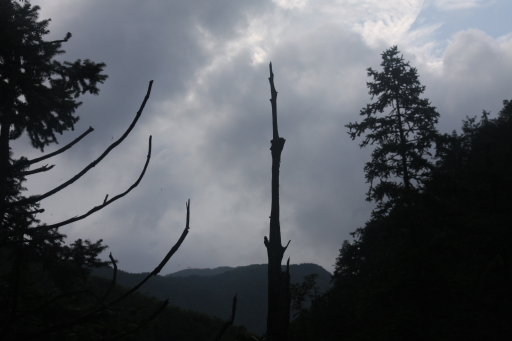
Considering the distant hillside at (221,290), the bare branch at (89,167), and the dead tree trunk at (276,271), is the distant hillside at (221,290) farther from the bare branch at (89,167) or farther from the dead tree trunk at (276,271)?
the bare branch at (89,167)

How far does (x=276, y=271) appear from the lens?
26.0 ft

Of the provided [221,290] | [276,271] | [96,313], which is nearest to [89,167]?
[96,313]

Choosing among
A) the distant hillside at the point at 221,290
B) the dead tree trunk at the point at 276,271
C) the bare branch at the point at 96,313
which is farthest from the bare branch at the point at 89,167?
the distant hillside at the point at 221,290

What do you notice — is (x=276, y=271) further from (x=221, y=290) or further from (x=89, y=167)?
(x=221, y=290)

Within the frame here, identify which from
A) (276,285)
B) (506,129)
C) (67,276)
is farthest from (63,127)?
(506,129)

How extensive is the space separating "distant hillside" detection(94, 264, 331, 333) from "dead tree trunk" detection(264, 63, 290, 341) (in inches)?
2811

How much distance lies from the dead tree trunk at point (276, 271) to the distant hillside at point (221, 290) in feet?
234

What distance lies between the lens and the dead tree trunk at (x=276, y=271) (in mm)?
7312

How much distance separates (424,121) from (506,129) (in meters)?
15.9

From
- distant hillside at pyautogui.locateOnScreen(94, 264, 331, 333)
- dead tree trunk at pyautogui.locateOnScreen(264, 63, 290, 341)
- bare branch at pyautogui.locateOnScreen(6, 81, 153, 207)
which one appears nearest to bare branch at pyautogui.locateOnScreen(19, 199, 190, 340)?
bare branch at pyautogui.locateOnScreen(6, 81, 153, 207)

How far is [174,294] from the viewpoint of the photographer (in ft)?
308

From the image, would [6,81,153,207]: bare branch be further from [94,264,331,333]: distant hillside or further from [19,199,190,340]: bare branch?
[94,264,331,333]: distant hillside

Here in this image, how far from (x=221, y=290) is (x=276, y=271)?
→ 12162 cm

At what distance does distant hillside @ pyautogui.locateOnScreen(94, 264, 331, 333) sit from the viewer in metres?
88.9
